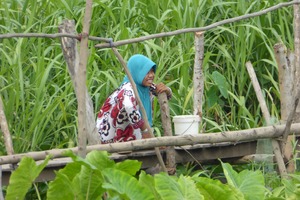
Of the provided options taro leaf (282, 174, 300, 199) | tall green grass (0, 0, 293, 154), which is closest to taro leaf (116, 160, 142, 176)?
taro leaf (282, 174, 300, 199)

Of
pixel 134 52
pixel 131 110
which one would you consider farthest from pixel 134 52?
pixel 131 110

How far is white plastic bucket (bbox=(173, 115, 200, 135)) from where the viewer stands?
213 inches

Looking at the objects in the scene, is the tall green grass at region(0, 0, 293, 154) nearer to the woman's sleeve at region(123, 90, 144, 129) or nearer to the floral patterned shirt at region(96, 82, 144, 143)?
the floral patterned shirt at region(96, 82, 144, 143)

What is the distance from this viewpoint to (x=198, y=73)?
18.6ft

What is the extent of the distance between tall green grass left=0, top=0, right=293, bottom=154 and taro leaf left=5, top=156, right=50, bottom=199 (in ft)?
8.57

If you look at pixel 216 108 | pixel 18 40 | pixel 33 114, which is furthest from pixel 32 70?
pixel 216 108

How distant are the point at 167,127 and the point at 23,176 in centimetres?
209

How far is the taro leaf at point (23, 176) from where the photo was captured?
3.10 meters

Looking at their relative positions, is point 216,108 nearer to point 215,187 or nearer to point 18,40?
point 18,40

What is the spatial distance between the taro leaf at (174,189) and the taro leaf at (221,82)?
322cm

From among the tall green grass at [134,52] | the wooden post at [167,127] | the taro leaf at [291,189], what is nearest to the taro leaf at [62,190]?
the taro leaf at [291,189]

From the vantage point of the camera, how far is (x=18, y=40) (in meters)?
6.40

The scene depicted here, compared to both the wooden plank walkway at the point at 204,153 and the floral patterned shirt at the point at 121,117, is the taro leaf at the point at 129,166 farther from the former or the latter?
the floral patterned shirt at the point at 121,117

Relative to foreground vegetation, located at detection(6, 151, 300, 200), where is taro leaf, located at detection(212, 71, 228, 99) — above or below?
below
